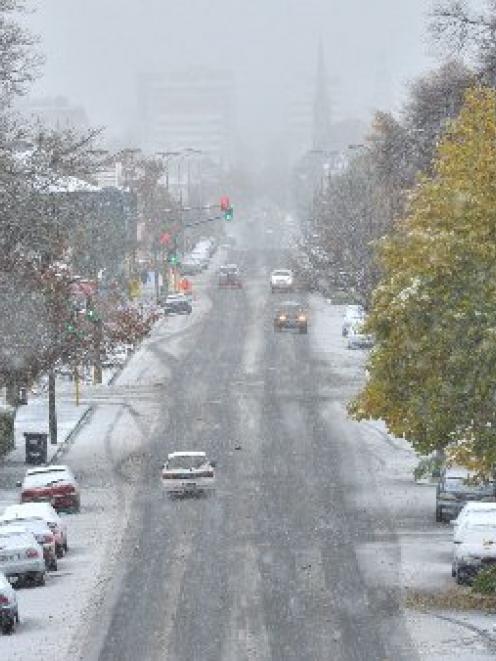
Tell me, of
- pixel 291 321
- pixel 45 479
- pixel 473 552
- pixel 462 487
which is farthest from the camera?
pixel 291 321

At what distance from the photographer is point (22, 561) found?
41.7 m

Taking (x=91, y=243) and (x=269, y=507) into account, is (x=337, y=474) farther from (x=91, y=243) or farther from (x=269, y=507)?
(x=91, y=243)

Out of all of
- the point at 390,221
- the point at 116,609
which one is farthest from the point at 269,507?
the point at 390,221

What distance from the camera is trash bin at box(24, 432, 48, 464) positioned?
63.0 meters

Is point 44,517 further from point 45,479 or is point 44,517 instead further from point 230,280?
point 230,280

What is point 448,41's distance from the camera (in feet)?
161

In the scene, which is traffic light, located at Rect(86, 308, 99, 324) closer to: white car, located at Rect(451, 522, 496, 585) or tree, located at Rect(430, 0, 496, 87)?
tree, located at Rect(430, 0, 496, 87)

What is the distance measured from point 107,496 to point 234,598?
16.6 m

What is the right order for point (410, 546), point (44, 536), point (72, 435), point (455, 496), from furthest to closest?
1. point (72, 435)
2. point (455, 496)
3. point (410, 546)
4. point (44, 536)

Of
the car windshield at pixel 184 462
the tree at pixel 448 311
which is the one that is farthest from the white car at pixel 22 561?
the car windshield at pixel 184 462

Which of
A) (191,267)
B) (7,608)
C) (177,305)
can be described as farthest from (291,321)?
(7,608)

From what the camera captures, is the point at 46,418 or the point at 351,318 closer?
the point at 46,418

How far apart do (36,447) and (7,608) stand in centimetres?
2709

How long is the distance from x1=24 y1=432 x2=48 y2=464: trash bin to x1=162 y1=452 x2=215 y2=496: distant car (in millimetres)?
5830
